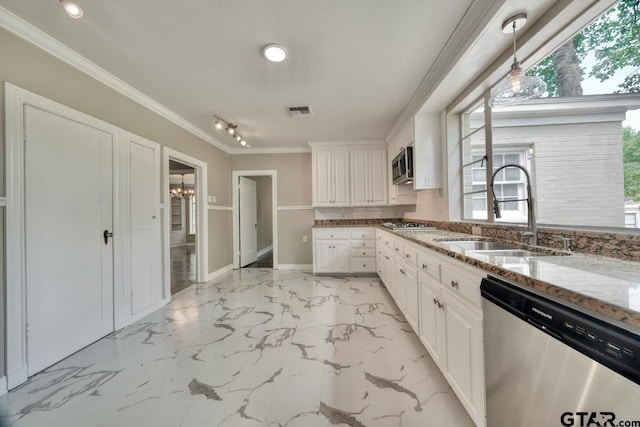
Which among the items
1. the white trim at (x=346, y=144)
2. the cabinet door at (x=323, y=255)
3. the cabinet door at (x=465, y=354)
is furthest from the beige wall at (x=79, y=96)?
the cabinet door at (x=465, y=354)

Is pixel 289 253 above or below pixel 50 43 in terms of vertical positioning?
below

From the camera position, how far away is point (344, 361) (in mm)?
1823

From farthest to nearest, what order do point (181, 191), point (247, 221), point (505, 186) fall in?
1. point (181, 191)
2. point (247, 221)
3. point (505, 186)

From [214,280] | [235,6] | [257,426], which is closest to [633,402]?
[257,426]

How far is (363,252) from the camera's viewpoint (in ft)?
13.5

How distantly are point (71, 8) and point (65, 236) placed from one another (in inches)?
65.2

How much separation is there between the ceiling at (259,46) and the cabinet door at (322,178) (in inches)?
55.2

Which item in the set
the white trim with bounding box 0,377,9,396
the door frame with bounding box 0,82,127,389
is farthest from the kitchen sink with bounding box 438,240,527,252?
the white trim with bounding box 0,377,9,396

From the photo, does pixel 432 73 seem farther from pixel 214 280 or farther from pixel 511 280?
pixel 214 280

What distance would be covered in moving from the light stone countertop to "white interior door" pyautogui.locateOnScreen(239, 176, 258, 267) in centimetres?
456

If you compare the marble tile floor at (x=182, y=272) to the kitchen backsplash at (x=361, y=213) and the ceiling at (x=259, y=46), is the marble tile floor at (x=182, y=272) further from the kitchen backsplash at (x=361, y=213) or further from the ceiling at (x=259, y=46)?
the ceiling at (x=259, y=46)

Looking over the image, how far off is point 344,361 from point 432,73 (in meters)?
2.72

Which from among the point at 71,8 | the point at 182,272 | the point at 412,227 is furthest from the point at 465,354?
the point at 182,272

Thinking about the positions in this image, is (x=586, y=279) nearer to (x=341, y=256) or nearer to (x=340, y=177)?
(x=341, y=256)
